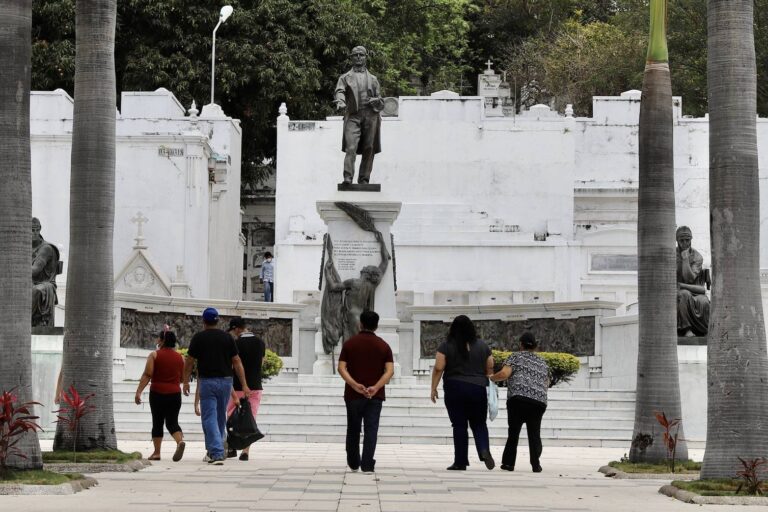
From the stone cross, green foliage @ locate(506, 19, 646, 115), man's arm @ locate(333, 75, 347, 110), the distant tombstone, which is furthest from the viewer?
the distant tombstone

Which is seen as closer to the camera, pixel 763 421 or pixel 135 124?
pixel 763 421

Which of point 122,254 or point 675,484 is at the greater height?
point 122,254

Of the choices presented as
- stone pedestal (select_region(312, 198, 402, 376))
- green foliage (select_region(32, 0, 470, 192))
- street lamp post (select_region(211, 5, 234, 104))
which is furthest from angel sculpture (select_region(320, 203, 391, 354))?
green foliage (select_region(32, 0, 470, 192))

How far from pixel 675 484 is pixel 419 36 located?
52.1 m

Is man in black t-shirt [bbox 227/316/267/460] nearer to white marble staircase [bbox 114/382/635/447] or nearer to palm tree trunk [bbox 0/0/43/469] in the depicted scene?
palm tree trunk [bbox 0/0/43/469]

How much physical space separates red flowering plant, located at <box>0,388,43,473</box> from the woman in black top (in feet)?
16.4

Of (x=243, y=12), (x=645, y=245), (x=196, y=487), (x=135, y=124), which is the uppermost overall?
(x=243, y=12)

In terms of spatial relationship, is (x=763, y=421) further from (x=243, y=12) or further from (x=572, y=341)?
(x=243, y=12)

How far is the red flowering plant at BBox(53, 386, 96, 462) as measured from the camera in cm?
1708

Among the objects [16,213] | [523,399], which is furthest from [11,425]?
[523,399]

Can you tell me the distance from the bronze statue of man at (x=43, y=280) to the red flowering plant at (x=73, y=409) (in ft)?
29.1

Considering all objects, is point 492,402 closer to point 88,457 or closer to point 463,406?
point 463,406

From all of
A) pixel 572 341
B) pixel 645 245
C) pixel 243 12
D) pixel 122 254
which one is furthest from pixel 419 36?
pixel 645 245

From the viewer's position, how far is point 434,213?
48188 mm
